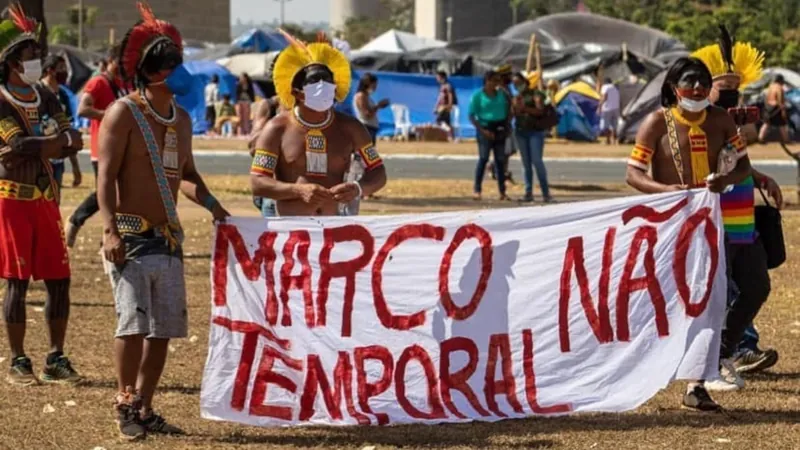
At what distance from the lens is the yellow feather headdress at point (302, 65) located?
8.14m

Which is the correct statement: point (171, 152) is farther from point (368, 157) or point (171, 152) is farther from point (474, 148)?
point (474, 148)

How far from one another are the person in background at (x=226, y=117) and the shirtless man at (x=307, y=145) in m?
32.7

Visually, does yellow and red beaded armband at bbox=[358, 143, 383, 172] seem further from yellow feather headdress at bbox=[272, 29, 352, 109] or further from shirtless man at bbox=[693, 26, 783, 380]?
shirtless man at bbox=[693, 26, 783, 380]

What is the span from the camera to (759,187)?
8.97 m

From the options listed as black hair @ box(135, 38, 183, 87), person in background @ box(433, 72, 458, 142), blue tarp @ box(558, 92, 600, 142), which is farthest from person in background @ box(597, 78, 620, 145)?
black hair @ box(135, 38, 183, 87)

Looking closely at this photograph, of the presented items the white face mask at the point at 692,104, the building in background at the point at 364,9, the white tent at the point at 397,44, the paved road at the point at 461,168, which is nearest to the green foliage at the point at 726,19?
the white tent at the point at 397,44

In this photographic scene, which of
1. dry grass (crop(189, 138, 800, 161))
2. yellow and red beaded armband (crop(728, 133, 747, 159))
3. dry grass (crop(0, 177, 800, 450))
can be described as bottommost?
dry grass (crop(189, 138, 800, 161))

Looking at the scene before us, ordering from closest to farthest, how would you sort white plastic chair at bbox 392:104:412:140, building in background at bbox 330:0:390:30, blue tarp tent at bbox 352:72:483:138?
white plastic chair at bbox 392:104:412:140 → blue tarp tent at bbox 352:72:483:138 → building in background at bbox 330:0:390:30

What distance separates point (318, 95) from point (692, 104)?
6.19ft

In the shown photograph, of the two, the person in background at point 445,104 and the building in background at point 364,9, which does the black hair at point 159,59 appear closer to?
the person in background at point 445,104

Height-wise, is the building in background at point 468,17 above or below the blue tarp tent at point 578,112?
above

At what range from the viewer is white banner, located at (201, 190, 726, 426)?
7.72m

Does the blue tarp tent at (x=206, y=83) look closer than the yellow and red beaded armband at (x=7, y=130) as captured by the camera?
No

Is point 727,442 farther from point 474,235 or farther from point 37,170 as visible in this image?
point 37,170
